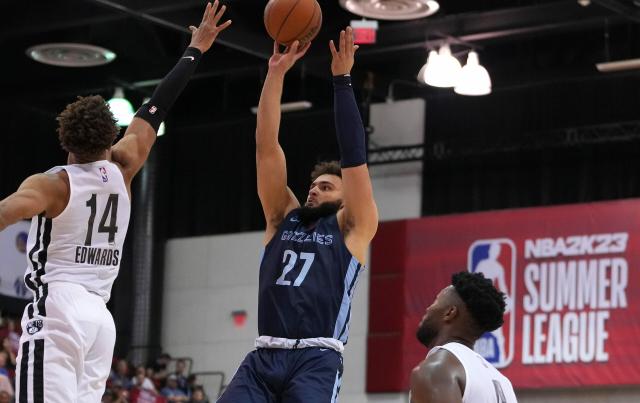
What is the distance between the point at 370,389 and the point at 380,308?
123 cm

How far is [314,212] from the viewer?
6.48 m

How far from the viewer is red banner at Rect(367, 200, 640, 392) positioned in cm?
1839

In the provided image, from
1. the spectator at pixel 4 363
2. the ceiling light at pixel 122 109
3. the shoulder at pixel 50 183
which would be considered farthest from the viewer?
the ceiling light at pixel 122 109

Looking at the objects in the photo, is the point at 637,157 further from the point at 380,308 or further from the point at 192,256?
the point at 192,256

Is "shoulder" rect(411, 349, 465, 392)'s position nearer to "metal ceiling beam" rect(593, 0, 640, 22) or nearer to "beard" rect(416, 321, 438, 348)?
"beard" rect(416, 321, 438, 348)

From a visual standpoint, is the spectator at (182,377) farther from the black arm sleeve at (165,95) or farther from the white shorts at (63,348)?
the white shorts at (63,348)

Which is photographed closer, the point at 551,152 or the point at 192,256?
the point at 551,152

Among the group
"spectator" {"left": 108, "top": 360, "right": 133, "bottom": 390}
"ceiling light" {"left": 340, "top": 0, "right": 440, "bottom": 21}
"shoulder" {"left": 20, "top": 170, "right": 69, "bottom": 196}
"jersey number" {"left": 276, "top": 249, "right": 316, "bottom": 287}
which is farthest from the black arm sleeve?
"spectator" {"left": 108, "top": 360, "right": 133, "bottom": 390}

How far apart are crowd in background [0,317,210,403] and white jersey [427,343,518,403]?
37.1 ft

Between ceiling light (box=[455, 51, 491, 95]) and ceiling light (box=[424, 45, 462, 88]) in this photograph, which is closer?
ceiling light (box=[424, 45, 462, 88])

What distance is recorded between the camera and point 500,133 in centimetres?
2000

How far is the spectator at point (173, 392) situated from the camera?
20.1 metres

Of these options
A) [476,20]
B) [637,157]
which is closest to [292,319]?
[476,20]

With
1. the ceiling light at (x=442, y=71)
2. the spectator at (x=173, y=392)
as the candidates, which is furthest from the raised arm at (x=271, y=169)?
the spectator at (x=173, y=392)
